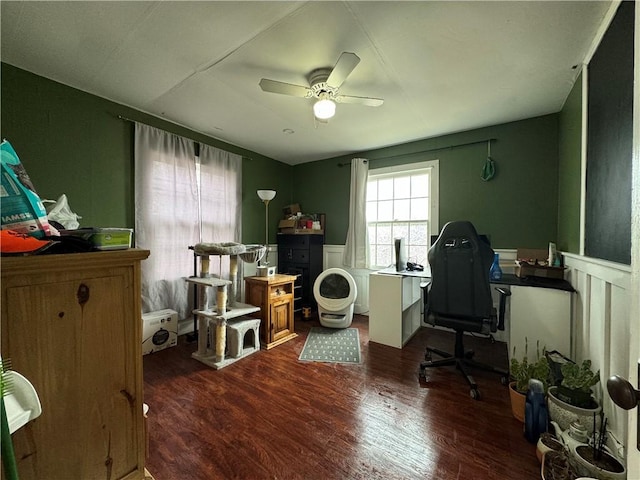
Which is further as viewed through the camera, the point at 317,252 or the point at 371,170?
the point at 317,252

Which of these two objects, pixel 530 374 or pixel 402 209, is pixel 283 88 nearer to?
pixel 402 209

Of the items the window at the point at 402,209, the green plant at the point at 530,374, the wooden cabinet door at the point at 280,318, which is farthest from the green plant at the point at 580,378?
the wooden cabinet door at the point at 280,318

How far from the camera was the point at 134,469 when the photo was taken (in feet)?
2.91

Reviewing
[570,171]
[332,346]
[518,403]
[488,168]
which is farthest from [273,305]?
[570,171]

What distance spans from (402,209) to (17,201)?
352 centimetres

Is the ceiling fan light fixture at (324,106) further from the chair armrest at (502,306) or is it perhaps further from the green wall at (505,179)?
the chair armrest at (502,306)

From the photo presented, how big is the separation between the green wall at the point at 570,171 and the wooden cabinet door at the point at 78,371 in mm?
A: 2816

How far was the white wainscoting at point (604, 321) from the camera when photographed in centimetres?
118

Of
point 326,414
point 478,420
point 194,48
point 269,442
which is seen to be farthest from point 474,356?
point 194,48

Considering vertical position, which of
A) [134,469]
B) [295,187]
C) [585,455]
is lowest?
[585,455]

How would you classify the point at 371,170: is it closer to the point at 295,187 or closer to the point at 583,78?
the point at 295,187

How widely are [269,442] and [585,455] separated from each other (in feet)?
4.93

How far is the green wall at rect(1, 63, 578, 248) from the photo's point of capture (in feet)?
6.58

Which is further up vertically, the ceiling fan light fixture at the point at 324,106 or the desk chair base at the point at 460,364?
the ceiling fan light fixture at the point at 324,106
